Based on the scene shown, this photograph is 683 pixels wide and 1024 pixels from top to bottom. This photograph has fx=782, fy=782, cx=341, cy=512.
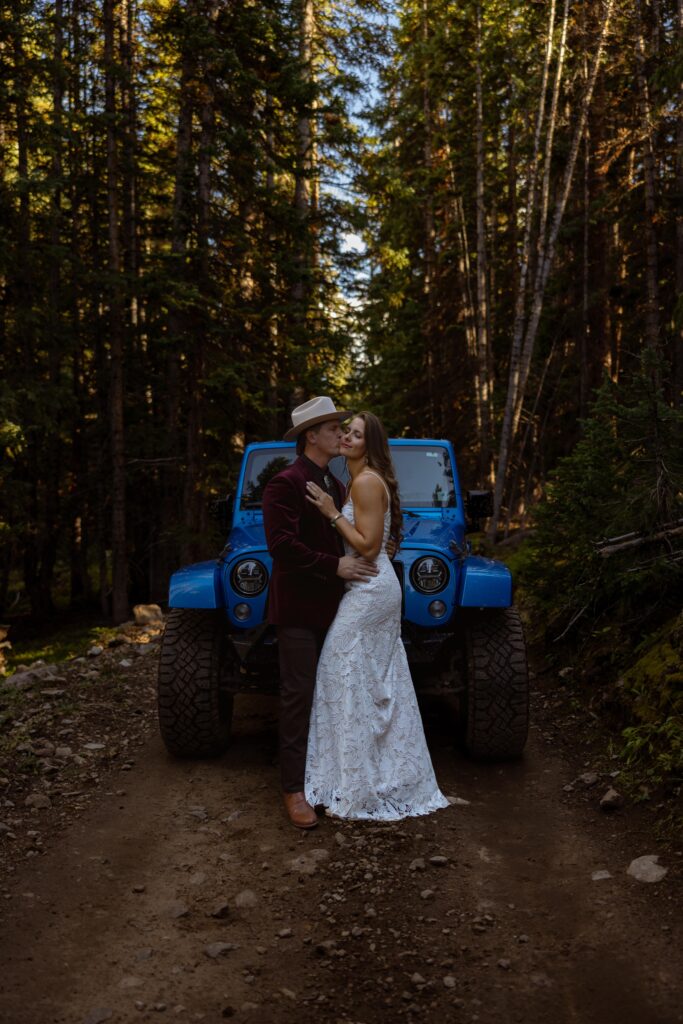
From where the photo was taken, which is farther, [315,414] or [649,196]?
[649,196]

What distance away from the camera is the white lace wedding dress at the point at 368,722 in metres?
4.33

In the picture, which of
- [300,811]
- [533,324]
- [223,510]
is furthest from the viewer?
[533,324]

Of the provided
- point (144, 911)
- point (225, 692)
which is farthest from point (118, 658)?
point (144, 911)

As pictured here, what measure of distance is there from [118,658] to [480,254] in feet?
40.0

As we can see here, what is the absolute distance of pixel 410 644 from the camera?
4930 millimetres

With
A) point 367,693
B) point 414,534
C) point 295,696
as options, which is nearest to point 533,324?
point 414,534

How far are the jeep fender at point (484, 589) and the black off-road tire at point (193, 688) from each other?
166cm

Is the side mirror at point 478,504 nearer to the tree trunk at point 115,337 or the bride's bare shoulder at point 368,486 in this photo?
the bride's bare shoulder at point 368,486

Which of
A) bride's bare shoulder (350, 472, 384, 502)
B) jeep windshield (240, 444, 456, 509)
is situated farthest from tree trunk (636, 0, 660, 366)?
bride's bare shoulder (350, 472, 384, 502)

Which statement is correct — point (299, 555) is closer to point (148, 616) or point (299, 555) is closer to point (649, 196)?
point (148, 616)

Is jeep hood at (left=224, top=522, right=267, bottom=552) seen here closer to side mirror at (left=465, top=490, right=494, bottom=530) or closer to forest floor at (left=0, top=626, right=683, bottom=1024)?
forest floor at (left=0, top=626, right=683, bottom=1024)

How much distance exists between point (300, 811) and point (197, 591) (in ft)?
4.99

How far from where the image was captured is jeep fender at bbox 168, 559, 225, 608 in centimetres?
499

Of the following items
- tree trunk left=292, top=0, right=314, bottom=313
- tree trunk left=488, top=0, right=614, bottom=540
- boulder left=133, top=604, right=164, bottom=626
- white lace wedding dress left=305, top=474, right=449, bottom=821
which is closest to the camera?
white lace wedding dress left=305, top=474, right=449, bottom=821
